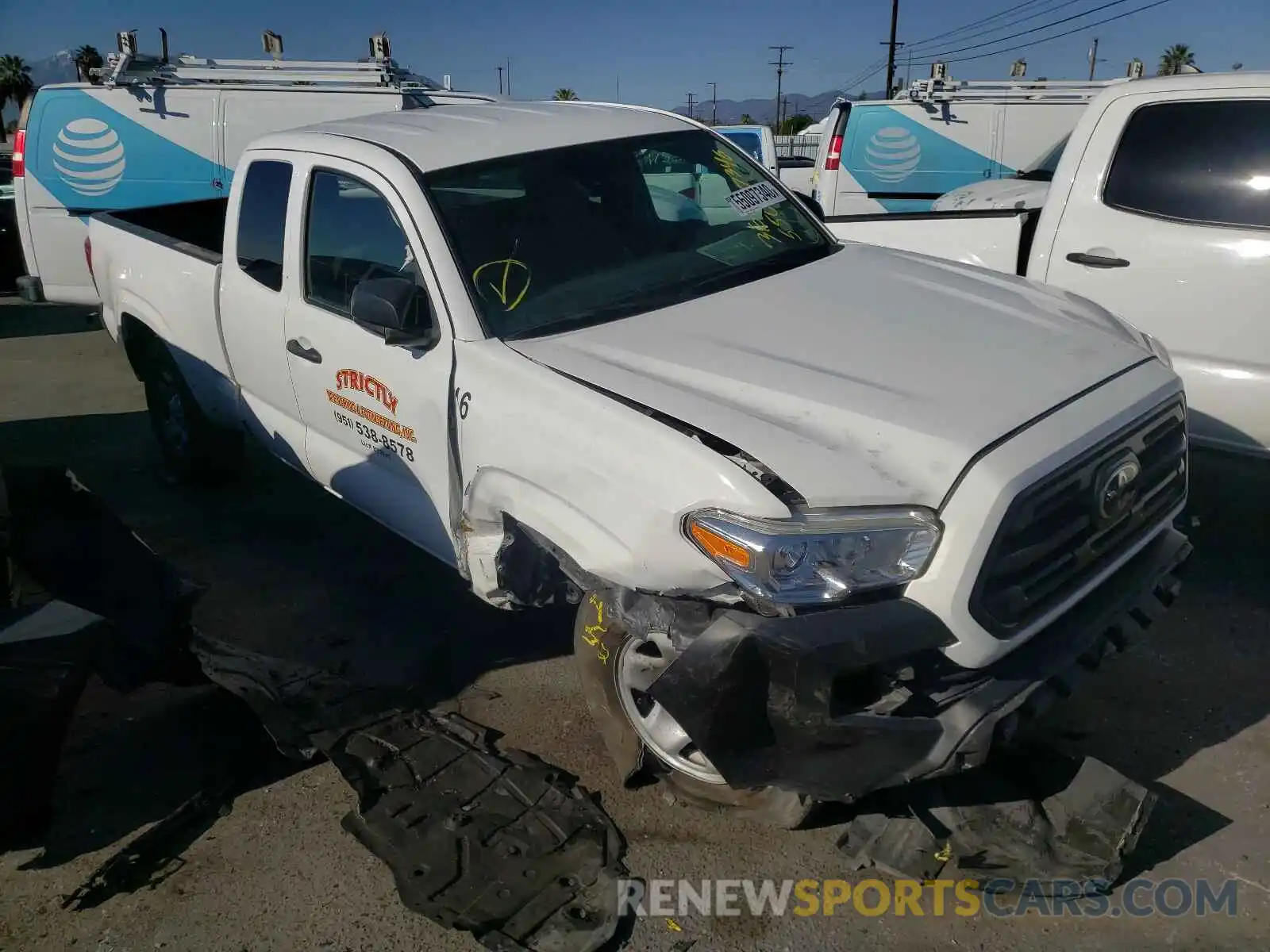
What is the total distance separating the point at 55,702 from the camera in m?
2.87

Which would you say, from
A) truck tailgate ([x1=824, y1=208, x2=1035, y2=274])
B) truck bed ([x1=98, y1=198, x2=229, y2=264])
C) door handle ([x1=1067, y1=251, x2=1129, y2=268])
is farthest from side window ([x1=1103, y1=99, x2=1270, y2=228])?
→ truck bed ([x1=98, y1=198, x2=229, y2=264])

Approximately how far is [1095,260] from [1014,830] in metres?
2.89

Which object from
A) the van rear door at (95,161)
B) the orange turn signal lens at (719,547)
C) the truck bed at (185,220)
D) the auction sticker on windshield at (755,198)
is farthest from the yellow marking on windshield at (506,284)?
the van rear door at (95,161)

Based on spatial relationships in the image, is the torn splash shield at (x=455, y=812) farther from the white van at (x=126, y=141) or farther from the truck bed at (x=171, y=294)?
the white van at (x=126, y=141)

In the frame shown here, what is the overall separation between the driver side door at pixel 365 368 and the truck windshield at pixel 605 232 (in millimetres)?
217

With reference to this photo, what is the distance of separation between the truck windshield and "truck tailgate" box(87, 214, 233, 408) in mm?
1880

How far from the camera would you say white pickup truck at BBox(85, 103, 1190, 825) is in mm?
2430

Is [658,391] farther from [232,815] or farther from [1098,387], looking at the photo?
[232,815]

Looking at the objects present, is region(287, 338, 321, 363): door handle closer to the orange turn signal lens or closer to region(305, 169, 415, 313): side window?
region(305, 169, 415, 313): side window

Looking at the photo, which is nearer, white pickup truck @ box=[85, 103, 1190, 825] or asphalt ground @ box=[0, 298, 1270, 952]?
white pickup truck @ box=[85, 103, 1190, 825]

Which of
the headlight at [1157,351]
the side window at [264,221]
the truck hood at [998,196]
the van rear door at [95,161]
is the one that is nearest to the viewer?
the headlight at [1157,351]

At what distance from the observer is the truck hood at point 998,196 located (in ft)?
19.1

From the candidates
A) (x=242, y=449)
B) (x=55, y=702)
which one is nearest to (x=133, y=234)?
(x=242, y=449)

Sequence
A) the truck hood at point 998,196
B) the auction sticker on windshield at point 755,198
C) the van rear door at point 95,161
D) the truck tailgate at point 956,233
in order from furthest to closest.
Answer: the van rear door at point 95,161 → the truck hood at point 998,196 → the truck tailgate at point 956,233 → the auction sticker on windshield at point 755,198
